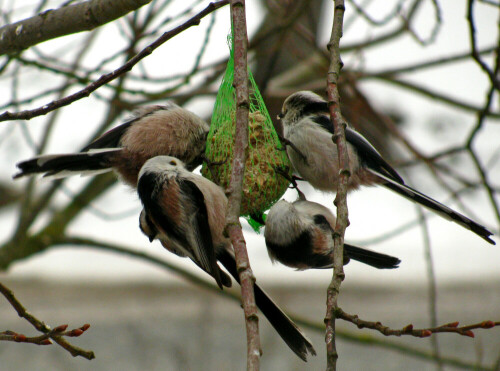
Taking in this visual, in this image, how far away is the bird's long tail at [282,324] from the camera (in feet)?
6.66

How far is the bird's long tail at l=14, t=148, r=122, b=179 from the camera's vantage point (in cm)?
214

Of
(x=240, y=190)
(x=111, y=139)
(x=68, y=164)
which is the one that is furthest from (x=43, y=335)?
(x=111, y=139)

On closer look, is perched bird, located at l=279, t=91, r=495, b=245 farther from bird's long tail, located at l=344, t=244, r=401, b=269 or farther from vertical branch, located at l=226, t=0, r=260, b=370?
vertical branch, located at l=226, t=0, r=260, b=370

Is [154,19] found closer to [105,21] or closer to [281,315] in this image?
[105,21]

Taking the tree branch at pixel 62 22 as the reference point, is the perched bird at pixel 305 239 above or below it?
below

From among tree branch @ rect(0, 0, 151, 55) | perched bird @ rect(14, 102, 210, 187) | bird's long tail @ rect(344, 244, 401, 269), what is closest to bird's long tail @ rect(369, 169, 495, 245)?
bird's long tail @ rect(344, 244, 401, 269)

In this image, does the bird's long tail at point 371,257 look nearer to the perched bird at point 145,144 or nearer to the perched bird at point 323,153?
the perched bird at point 323,153

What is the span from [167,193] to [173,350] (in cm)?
250

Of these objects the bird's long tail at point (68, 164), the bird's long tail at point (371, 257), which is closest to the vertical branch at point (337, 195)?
the bird's long tail at point (371, 257)

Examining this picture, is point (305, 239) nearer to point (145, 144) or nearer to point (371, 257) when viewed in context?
point (371, 257)

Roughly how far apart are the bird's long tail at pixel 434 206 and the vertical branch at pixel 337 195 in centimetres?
61

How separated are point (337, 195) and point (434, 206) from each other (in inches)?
36.8

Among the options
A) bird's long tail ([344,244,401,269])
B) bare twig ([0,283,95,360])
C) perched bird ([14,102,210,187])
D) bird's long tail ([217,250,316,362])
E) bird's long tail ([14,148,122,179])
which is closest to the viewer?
bare twig ([0,283,95,360])

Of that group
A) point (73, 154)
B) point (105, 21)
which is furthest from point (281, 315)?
point (105, 21)
